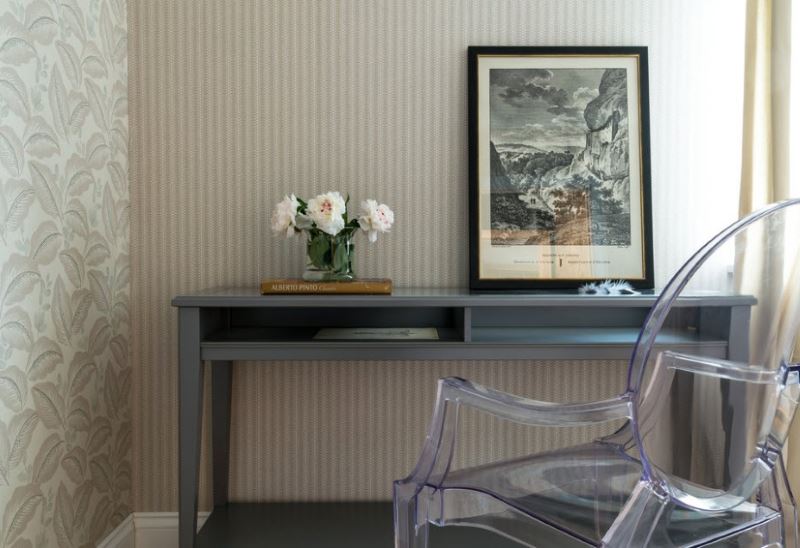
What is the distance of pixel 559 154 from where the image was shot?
75.0 inches

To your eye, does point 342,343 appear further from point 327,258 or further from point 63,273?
point 63,273

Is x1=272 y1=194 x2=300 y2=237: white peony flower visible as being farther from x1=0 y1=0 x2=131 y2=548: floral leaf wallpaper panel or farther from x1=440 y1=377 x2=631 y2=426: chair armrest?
x1=440 y1=377 x2=631 y2=426: chair armrest

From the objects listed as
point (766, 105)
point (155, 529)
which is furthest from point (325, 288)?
point (766, 105)

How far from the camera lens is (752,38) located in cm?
170

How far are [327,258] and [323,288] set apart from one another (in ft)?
0.46

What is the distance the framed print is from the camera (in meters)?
1.89

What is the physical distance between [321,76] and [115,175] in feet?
2.12

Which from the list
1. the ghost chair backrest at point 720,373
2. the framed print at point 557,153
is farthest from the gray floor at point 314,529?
the ghost chair backrest at point 720,373

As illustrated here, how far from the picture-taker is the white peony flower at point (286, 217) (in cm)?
168

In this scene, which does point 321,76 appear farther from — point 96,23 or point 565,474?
point 565,474

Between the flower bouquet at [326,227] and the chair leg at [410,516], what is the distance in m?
0.66

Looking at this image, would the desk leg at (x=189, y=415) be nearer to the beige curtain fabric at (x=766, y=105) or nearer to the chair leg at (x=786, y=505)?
the chair leg at (x=786, y=505)

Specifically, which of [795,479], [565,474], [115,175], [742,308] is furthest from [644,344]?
[115,175]

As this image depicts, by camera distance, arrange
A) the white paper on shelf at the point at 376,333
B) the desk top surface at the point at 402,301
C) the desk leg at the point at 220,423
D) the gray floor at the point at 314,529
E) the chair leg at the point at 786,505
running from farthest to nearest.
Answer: the desk leg at the point at 220,423 → the gray floor at the point at 314,529 → the white paper on shelf at the point at 376,333 → the desk top surface at the point at 402,301 → the chair leg at the point at 786,505
